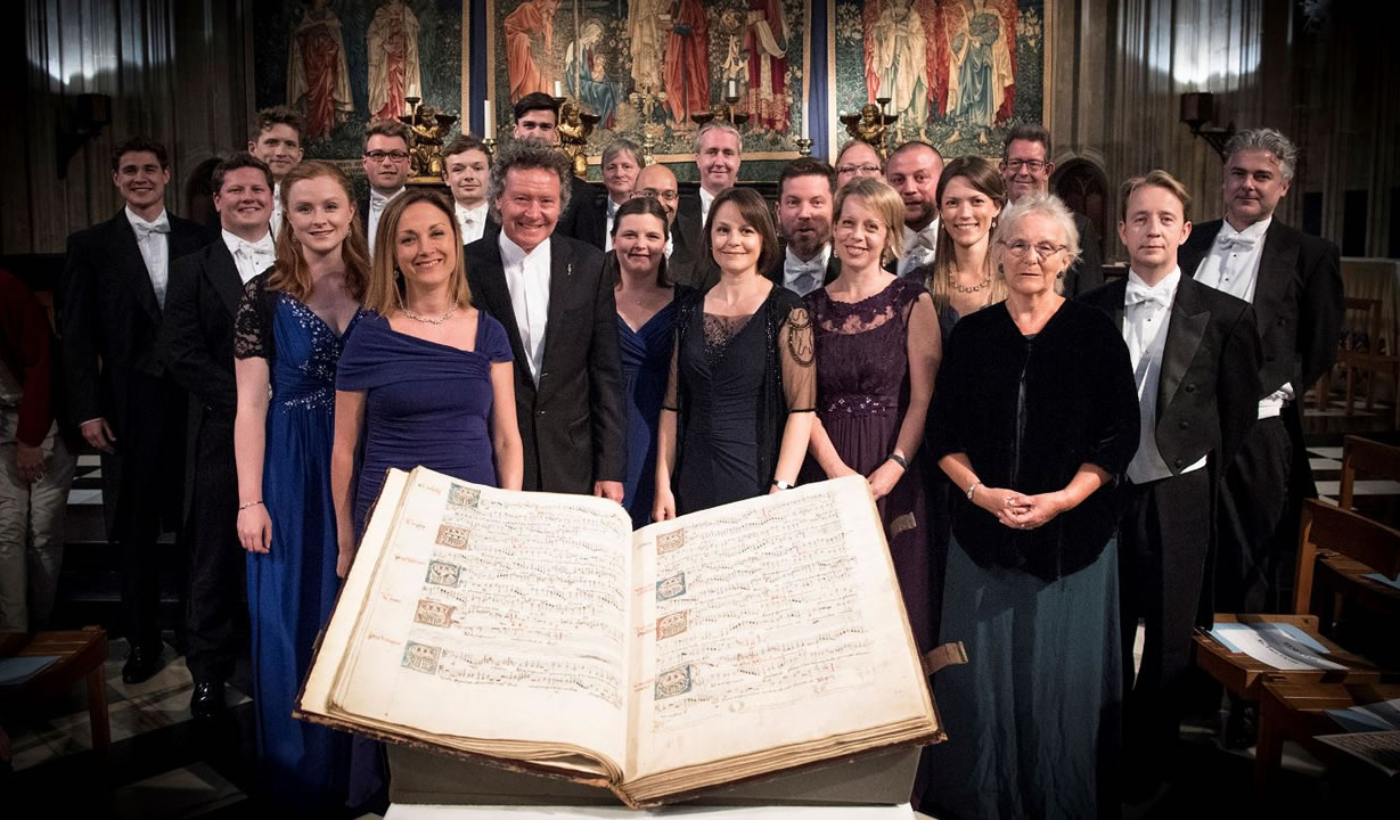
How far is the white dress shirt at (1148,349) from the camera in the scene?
9.53ft

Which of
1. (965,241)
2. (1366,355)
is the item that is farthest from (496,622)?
(1366,355)

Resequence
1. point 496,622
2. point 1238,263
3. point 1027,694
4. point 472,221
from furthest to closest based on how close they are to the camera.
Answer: point 472,221 < point 1238,263 < point 1027,694 < point 496,622

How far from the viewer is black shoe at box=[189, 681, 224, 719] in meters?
3.54

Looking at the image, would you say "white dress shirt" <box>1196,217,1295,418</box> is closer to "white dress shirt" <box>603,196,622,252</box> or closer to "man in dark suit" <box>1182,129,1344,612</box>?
"man in dark suit" <box>1182,129,1344,612</box>

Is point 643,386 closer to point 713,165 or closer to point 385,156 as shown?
point 713,165

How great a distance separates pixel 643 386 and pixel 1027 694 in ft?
4.45

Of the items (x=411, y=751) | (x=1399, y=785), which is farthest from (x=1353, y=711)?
(x=411, y=751)

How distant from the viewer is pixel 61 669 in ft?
9.02

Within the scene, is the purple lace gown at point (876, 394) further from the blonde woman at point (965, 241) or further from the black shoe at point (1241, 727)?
the black shoe at point (1241, 727)

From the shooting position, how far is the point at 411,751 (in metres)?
1.15

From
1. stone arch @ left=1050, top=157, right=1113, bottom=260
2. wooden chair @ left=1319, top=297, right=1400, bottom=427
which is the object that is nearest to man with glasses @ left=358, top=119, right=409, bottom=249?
wooden chair @ left=1319, top=297, right=1400, bottom=427

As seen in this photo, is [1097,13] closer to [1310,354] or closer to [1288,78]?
[1288,78]

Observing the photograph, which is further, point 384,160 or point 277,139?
point 384,160

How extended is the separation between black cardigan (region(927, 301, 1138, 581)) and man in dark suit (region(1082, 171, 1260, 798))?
0.41 metres
